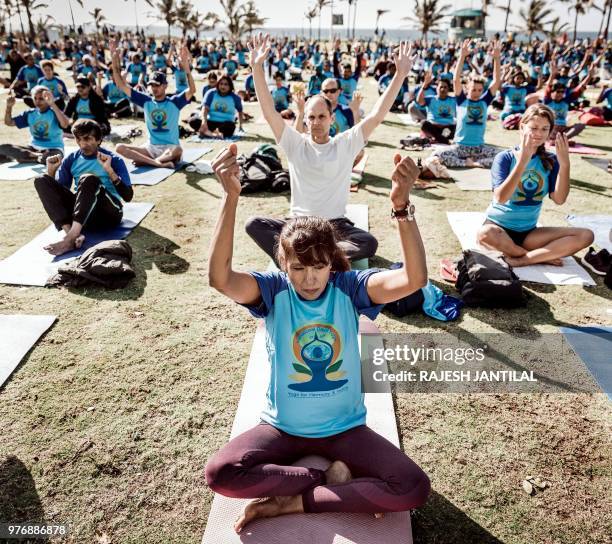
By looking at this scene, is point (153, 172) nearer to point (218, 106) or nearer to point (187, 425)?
point (218, 106)

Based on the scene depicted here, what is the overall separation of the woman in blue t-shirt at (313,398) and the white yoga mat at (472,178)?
243 inches

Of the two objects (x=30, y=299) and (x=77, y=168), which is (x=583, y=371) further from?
(x=77, y=168)

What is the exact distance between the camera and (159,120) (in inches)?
346

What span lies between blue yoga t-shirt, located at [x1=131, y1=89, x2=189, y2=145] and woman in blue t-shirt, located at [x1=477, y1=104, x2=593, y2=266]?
248 inches

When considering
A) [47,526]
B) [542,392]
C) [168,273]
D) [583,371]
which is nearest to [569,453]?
[542,392]

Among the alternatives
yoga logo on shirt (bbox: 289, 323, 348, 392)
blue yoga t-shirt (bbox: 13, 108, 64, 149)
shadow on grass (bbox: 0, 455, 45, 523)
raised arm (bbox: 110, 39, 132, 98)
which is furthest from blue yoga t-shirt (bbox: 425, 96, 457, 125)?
shadow on grass (bbox: 0, 455, 45, 523)

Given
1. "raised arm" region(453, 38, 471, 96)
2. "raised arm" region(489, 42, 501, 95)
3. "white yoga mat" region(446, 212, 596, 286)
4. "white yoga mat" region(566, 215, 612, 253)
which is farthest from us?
"raised arm" region(489, 42, 501, 95)

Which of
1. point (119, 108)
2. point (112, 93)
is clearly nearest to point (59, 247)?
point (119, 108)

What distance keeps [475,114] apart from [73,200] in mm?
7440

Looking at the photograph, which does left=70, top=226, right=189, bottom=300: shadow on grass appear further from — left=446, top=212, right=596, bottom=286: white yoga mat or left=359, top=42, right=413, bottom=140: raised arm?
left=446, top=212, right=596, bottom=286: white yoga mat

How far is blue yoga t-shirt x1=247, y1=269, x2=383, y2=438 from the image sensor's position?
7.73ft

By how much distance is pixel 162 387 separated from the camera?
338 cm

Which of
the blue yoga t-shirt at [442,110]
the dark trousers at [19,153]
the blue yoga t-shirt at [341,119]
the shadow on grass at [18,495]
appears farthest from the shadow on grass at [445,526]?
the blue yoga t-shirt at [442,110]

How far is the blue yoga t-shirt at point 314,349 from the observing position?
2.36 m
